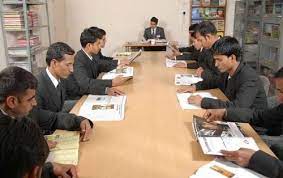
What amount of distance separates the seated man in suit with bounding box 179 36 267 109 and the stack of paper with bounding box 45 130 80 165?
2.86 feet

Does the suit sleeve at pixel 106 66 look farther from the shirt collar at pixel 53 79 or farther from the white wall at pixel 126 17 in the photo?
the white wall at pixel 126 17

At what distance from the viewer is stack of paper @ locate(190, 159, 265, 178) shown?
1.12m

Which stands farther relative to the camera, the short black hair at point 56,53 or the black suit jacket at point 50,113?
the short black hair at point 56,53

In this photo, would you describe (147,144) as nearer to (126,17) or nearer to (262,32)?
(262,32)

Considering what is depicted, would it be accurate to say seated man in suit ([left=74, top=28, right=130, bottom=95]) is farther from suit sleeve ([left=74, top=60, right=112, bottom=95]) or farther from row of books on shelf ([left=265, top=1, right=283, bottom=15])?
row of books on shelf ([left=265, top=1, right=283, bottom=15])

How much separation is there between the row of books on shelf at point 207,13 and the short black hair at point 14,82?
6069 mm

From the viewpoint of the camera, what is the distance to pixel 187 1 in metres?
7.01

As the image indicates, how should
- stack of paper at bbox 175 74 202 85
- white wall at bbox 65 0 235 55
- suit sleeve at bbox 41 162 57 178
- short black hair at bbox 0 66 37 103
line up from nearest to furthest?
suit sleeve at bbox 41 162 57 178 → short black hair at bbox 0 66 37 103 → stack of paper at bbox 175 74 202 85 → white wall at bbox 65 0 235 55

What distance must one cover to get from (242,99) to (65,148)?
A: 3.78 feet

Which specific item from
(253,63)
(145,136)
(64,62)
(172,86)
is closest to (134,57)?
(172,86)

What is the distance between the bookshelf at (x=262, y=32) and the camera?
4629mm

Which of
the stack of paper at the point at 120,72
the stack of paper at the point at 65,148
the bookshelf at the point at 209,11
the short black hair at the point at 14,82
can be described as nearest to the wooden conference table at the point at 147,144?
the stack of paper at the point at 65,148

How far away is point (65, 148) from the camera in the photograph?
4.43 feet

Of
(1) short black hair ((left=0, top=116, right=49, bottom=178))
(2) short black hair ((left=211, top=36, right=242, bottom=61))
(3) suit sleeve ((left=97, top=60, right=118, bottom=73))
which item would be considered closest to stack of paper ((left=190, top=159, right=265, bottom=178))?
(1) short black hair ((left=0, top=116, right=49, bottom=178))
